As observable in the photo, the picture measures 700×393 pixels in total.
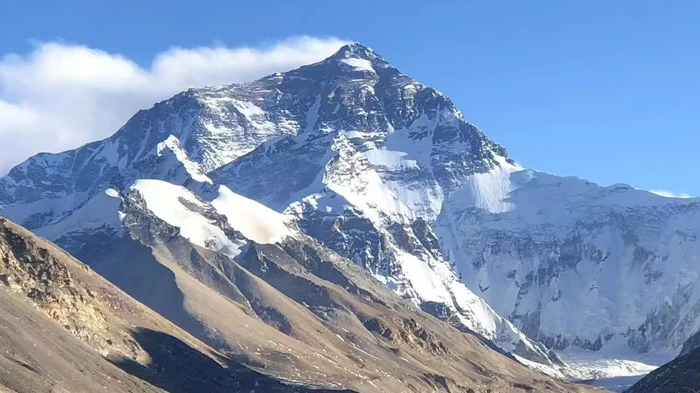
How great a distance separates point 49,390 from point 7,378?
6.65 m

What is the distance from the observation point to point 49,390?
200 metres

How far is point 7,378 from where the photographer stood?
197 metres
